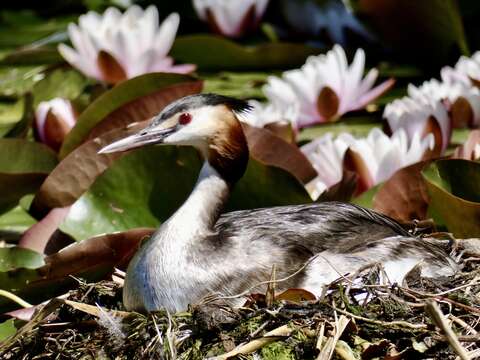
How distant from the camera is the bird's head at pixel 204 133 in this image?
142 inches

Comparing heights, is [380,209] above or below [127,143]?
below

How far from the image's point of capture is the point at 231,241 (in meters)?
3.52

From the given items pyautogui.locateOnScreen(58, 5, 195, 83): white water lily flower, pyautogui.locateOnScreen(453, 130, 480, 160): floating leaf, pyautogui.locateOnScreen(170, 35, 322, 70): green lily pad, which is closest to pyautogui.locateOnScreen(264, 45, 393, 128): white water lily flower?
pyautogui.locateOnScreen(58, 5, 195, 83): white water lily flower

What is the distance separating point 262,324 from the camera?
3176 millimetres

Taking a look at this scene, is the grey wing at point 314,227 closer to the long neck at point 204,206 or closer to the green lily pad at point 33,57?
the long neck at point 204,206

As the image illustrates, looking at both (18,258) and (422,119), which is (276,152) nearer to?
(422,119)

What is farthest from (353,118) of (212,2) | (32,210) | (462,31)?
(32,210)

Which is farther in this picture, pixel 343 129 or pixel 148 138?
pixel 343 129

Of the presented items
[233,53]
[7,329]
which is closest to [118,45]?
[233,53]

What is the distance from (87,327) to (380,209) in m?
1.10

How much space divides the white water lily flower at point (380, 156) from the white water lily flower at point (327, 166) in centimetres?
5

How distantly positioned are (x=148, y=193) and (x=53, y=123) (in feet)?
2.37

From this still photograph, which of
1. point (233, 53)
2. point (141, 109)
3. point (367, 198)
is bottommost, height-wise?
point (233, 53)

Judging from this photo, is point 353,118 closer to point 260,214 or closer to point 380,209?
point 380,209
